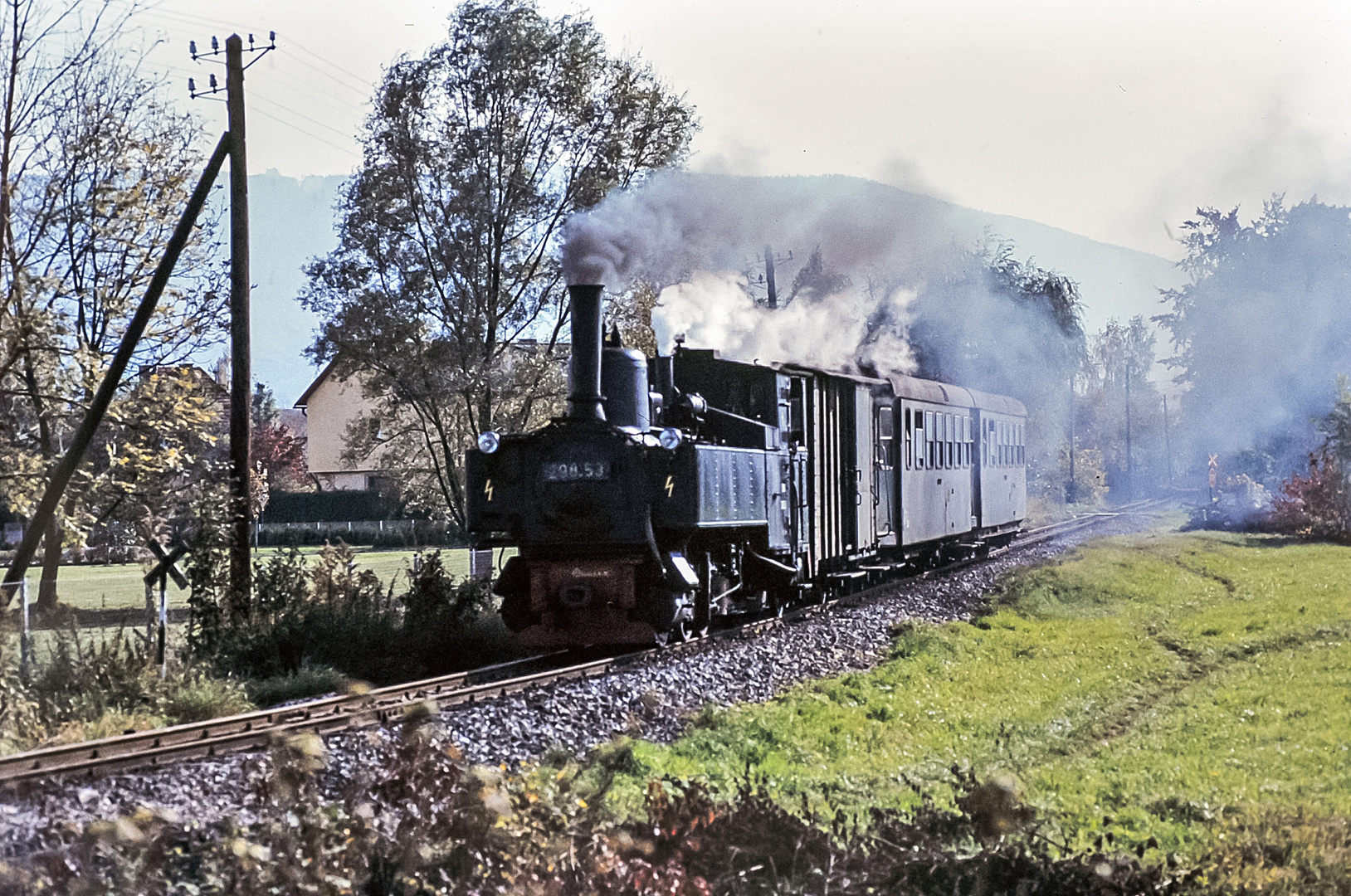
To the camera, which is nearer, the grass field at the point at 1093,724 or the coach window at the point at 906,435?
the grass field at the point at 1093,724

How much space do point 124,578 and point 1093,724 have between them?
2819cm

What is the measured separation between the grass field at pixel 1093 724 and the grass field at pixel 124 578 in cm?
834

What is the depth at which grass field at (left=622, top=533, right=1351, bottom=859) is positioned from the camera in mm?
7320

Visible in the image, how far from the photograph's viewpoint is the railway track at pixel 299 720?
744 centimetres

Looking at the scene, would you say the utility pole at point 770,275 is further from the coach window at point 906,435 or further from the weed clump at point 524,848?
the weed clump at point 524,848

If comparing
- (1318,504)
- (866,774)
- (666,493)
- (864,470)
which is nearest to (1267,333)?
(1318,504)

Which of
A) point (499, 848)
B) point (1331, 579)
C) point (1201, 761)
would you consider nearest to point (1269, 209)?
point (1331, 579)

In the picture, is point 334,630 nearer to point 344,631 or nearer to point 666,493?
point 344,631

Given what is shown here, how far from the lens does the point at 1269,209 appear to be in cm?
3606

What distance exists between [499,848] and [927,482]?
1568cm

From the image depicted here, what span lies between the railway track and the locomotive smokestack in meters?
2.46

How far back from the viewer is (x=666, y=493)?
40.2 feet

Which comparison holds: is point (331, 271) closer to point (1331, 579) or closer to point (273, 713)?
point (273, 713)

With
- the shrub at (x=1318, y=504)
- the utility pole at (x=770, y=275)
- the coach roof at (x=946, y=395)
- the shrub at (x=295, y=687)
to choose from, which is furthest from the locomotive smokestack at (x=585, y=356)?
the shrub at (x=1318, y=504)
